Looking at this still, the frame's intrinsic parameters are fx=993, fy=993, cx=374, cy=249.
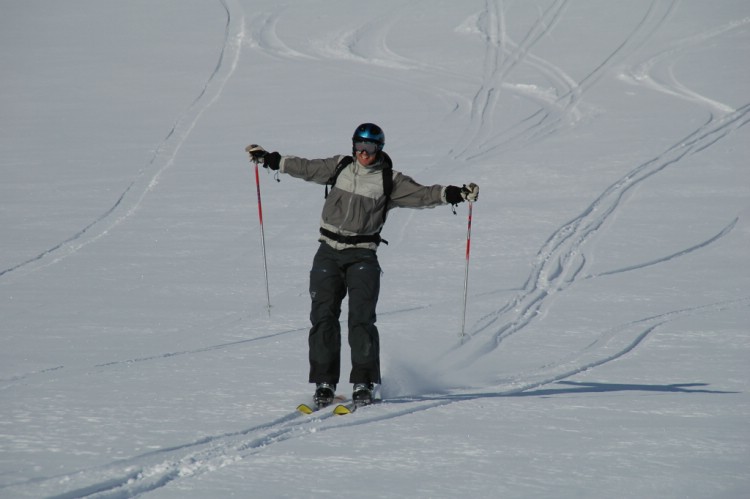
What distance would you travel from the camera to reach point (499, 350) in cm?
706

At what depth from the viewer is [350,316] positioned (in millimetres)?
5840

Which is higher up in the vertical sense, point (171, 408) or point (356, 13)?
point (356, 13)

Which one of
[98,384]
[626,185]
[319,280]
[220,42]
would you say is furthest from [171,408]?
[220,42]

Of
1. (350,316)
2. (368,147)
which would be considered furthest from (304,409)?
(368,147)

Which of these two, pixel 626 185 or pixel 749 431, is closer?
pixel 749 431

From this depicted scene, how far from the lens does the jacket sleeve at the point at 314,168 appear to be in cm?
603

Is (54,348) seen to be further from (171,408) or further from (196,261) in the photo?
(196,261)

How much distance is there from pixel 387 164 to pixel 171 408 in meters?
1.90

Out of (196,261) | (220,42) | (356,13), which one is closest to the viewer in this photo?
(196,261)

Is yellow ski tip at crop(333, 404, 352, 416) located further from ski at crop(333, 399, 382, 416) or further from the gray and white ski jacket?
the gray and white ski jacket

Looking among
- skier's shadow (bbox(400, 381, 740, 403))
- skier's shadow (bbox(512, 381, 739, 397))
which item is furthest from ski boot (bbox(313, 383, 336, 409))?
skier's shadow (bbox(512, 381, 739, 397))

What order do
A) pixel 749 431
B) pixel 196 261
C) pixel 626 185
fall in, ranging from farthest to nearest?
pixel 626 185 < pixel 196 261 < pixel 749 431

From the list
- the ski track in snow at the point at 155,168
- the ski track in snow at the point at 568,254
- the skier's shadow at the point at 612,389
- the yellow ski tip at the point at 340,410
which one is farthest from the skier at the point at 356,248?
the ski track in snow at the point at 155,168

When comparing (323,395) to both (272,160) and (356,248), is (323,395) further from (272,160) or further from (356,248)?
(272,160)
